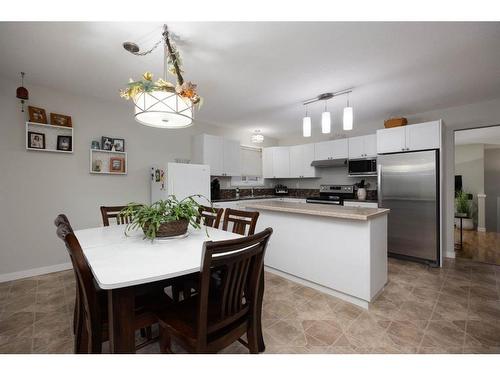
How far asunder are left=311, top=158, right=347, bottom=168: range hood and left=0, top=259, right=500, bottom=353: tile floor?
91.7 inches

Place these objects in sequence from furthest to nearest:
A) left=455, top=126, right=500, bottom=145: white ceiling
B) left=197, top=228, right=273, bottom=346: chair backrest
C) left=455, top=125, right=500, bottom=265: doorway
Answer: left=455, top=125, right=500, bottom=265: doorway
left=455, top=126, right=500, bottom=145: white ceiling
left=197, top=228, right=273, bottom=346: chair backrest

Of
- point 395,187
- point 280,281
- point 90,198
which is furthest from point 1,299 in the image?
point 395,187

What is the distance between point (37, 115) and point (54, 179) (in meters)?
0.80

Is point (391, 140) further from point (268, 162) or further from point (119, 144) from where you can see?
point (119, 144)

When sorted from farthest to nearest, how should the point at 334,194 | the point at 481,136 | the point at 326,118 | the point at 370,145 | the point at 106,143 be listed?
the point at 334,194
the point at 481,136
the point at 370,145
the point at 106,143
the point at 326,118

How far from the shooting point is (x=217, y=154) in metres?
4.26

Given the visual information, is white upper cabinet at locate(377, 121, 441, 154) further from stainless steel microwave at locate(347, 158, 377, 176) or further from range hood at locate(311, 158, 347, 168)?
range hood at locate(311, 158, 347, 168)

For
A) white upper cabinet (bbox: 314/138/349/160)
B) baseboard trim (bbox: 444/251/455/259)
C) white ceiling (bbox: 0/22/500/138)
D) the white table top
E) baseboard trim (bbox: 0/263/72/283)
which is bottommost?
baseboard trim (bbox: 444/251/455/259)

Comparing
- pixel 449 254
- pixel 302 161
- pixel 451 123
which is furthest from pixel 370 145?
pixel 449 254

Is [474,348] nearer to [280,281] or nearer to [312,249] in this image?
[312,249]

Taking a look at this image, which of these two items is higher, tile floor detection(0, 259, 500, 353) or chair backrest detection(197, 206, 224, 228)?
chair backrest detection(197, 206, 224, 228)

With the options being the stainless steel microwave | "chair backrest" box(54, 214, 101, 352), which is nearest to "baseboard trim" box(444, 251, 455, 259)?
the stainless steel microwave

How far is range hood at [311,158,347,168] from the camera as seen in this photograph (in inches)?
175
